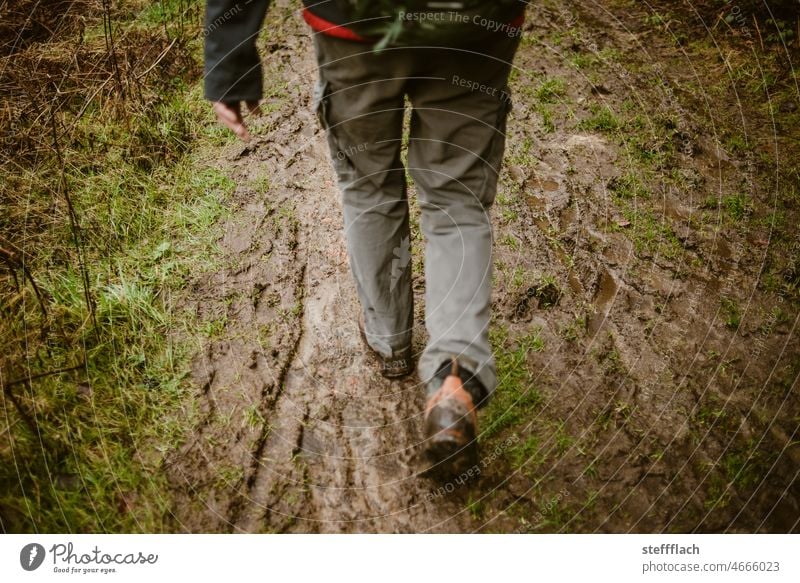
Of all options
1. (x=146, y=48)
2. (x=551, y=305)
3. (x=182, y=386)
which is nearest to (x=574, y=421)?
(x=551, y=305)

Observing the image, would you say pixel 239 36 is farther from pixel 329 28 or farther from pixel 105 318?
pixel 105 318

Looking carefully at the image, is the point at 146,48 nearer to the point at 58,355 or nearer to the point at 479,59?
the point at 58,355

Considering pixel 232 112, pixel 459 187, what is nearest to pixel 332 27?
pixel 232 112

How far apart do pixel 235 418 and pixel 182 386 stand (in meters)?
0.22

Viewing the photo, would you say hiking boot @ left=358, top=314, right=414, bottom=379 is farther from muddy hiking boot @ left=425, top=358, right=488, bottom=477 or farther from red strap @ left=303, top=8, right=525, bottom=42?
red strap @ left=303, top=8, right=525, bottom=42

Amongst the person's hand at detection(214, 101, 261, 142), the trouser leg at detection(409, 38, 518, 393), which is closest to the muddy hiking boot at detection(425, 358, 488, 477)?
the trouser leg at detection(409, 38, 518, 393)

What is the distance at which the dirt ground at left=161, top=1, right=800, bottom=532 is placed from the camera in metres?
1.59

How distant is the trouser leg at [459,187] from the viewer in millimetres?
1303

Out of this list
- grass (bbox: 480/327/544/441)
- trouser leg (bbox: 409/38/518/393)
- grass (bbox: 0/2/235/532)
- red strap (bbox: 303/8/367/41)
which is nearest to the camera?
red strap (bbox: 303/8/367/41)

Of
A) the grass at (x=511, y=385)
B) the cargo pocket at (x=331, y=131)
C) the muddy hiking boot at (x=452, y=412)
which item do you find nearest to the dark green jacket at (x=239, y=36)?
the cargo pocket at (x=331, y=131)
